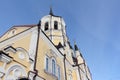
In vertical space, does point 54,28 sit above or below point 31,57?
above

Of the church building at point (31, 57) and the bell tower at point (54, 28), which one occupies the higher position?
the bell tower at point (54, 28)

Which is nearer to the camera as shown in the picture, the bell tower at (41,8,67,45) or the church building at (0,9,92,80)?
the church building at (0,9,92,80)

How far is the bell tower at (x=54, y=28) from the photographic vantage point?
77.3 ft

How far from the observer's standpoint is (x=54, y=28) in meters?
25.8

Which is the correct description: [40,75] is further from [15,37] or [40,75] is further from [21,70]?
[15,37]

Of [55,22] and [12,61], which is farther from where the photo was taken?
[55,22]

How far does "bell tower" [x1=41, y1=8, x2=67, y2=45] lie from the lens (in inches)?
928

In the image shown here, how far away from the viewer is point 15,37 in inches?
588

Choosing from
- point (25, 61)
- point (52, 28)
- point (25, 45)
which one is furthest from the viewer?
point (52, 28)

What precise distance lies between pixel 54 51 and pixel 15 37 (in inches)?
188

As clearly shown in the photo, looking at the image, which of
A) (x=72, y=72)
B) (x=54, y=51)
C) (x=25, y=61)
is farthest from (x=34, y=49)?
(x=72, y=72)

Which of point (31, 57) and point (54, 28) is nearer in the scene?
point (31, 57)

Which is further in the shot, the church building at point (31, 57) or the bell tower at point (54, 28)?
the bell tower at point (54, 28)

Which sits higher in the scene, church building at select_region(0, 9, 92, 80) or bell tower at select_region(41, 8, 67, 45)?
bell tower at select_region(41, 8, 67, 45)
